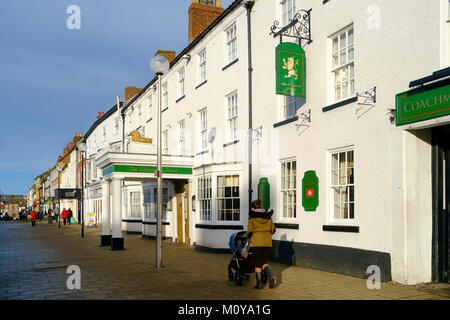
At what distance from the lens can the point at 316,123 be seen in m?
12.4

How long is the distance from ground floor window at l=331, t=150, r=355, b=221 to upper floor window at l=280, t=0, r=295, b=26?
4831 millimetres

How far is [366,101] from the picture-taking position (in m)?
10.5

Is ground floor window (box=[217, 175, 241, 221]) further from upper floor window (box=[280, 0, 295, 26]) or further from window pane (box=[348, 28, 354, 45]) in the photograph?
window pane (box=[348, 28, 354, 45])

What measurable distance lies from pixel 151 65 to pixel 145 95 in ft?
49.1

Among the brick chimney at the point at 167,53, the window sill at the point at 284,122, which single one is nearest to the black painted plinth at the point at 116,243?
the window sill at the point at 284,122

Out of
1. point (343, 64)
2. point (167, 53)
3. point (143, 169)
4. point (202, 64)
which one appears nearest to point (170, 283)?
point (343, 64)

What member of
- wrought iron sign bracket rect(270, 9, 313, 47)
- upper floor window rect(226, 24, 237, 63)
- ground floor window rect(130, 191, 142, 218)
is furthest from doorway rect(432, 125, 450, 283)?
ground floor window rect(130, 191, 142, 218)

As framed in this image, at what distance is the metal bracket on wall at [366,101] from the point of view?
10274 millimetres

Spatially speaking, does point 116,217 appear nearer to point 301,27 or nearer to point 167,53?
point 301,27

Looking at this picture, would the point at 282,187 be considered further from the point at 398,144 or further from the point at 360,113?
the point at 398,144

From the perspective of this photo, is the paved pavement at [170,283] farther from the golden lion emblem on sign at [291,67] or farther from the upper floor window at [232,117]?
the golden lion emblem on sign at [291,67]

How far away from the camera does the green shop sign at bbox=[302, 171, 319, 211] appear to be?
40.0 ft

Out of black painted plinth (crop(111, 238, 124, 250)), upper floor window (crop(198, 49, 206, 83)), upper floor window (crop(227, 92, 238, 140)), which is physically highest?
upper floor window (crop(198, 49, 206, 83))
